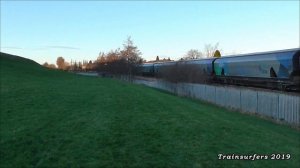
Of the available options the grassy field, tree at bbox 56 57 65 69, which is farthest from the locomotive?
tree at bbox 56 57 65 69

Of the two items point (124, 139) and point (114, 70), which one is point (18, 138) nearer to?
point (124, 139)

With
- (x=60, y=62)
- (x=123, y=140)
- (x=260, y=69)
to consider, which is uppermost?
(x=60, y=62)

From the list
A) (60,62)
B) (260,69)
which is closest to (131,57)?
(260,69)

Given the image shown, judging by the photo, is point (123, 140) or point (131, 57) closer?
point (123, 140)

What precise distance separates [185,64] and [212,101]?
1409 centimetres

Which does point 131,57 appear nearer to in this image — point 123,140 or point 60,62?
point 123,140

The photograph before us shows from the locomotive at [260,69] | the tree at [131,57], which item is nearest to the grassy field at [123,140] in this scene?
the locomotive at [260,69]

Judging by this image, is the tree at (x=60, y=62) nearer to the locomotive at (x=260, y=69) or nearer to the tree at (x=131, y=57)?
the tree at (x=131, y=57)

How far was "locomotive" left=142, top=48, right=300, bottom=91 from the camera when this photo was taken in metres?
26.2

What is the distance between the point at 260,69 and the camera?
31.1m

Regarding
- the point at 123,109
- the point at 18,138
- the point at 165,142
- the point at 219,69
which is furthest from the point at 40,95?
the point at 219,69

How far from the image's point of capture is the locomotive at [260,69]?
85.9 ft

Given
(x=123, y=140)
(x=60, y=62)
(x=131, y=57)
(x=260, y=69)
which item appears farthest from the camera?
(x=60, y=62)

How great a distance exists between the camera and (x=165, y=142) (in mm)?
11016
